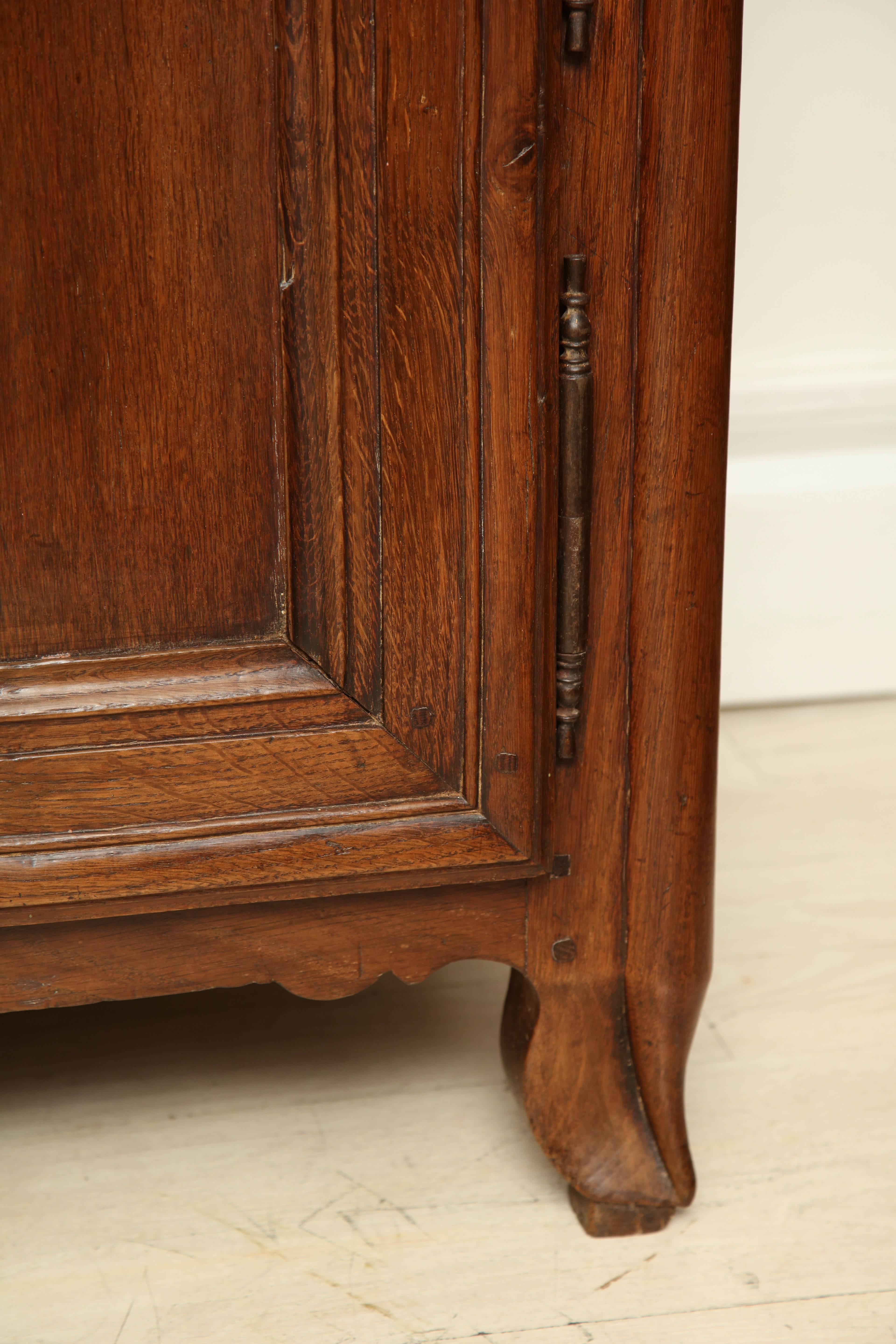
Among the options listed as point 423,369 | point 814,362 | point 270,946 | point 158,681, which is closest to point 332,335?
point 423,369

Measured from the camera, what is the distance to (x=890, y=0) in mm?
1265

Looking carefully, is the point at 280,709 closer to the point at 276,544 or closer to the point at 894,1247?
the point at 276,544

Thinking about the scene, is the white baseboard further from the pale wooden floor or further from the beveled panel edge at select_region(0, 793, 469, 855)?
the beveled panel edge at select_region(0, 793, 469, 855)

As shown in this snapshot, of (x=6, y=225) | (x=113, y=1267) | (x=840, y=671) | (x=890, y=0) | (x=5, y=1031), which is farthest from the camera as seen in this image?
(x=840, y=671)

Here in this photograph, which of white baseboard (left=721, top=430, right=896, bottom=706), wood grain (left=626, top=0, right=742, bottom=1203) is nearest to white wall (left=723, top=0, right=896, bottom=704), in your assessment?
white baseboard (left=721, top=430, right=896, bottom=706)

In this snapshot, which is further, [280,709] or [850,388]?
[850,388]

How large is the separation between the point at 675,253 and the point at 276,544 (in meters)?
0.21

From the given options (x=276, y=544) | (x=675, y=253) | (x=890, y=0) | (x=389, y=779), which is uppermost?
(x=890, y=0)

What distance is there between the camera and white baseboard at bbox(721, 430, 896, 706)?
4.54 feet

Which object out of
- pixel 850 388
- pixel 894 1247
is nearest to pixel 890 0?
pixel 850 388

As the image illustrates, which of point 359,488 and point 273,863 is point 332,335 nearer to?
point 359,488

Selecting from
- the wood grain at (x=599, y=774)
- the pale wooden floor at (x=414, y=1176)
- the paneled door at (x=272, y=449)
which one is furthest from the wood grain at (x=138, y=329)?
the pale wooden floor at (x=414, y=1176)

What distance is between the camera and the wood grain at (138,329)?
1.67ft

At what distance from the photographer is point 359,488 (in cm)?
56
